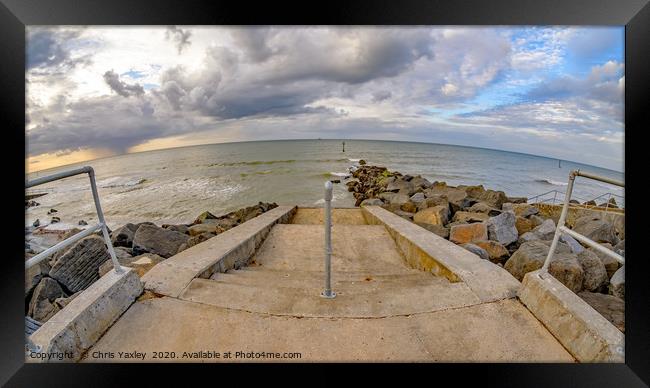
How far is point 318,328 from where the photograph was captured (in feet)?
6.88

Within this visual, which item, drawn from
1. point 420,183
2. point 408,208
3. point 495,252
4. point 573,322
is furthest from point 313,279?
point 420,183

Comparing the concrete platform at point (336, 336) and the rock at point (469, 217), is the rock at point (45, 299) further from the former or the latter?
the rock at point (469, 217)

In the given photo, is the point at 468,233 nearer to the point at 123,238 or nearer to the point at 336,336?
the point at 336,336

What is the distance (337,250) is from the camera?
4926 millimetres

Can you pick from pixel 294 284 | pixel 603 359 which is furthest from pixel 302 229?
pixel 603 359

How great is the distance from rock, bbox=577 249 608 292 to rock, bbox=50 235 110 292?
5.77 meters

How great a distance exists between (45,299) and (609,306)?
19.1 feet

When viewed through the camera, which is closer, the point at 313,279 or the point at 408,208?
the point at 313,279

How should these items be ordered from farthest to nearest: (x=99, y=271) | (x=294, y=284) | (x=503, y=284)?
(x=99, y=271) → (x=294, y=284) → (x=503, y=284)

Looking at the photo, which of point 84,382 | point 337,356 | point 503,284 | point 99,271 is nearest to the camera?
point 84,382

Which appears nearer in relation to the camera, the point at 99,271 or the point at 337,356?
the point at 337,356

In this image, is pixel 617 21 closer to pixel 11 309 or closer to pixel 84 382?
pixel 84 382

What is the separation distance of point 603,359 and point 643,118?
1360 millimetres

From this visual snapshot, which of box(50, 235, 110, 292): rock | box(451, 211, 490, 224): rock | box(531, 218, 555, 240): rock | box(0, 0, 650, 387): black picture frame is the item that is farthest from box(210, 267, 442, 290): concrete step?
box(451, 211, 490, 224): rock
